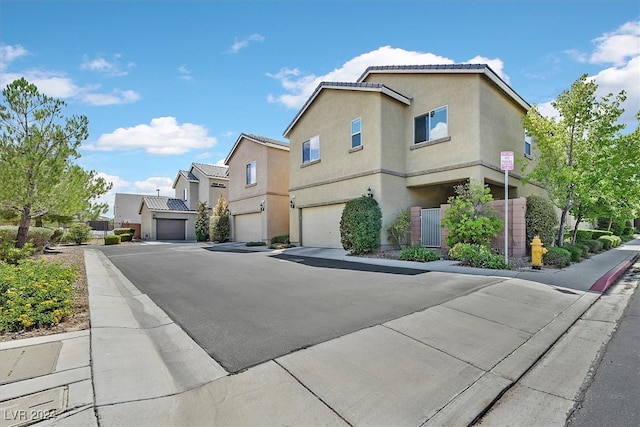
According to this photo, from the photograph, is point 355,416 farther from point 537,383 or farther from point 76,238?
point 76,238

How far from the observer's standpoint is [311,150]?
1862 centimetres

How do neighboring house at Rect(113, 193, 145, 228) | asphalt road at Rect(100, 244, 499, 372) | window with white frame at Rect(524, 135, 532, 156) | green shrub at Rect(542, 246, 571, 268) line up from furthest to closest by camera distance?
neighboring house at Rect(113, 193, 145, 228)
window with white frame at Rect(524, 135, 532, 156)
green shrub at Rect(542, 246, 571, 268)
asphalt road at Rect(100, 244, 499, 372)

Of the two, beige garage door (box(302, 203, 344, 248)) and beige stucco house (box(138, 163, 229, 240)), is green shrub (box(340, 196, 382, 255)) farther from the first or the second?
beige stucco house (box(138, 163, 229, 240))

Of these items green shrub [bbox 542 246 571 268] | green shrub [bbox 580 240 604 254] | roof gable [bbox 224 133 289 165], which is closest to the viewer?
green shrub [bbox 542 246 571 268]

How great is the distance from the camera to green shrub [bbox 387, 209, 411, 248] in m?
14.2

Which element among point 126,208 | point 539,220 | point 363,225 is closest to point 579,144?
point 539,220

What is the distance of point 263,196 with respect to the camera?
21.5 metres

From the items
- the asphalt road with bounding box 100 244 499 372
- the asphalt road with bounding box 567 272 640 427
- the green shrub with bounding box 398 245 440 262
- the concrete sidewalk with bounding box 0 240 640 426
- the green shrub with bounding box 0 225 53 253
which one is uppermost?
the green shrub with bounding box 0 225 53 253

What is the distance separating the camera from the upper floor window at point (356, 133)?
50.8ft

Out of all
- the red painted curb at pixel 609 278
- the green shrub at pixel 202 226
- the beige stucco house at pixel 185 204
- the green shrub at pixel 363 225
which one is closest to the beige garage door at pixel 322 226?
the green shrub at pixel 363 225

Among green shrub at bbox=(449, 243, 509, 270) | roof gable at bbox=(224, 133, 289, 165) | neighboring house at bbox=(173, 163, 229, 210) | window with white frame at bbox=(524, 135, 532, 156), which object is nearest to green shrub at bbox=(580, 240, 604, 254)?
window with white frame at bbox=(524, 135, 532, 156)

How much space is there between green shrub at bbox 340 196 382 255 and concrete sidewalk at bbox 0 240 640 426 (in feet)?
27.0

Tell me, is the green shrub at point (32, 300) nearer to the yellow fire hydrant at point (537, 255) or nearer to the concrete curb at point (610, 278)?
the concrete curb at point (610, 278)

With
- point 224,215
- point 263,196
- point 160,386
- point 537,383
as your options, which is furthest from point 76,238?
point 537,383
